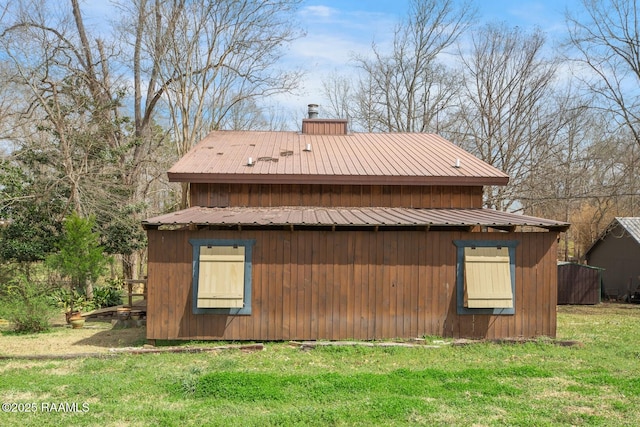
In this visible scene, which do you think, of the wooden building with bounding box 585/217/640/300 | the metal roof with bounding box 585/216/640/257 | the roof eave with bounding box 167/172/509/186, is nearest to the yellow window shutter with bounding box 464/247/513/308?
the roof eave with bounding box 167/172/509/186

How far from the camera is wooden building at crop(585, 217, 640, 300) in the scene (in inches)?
853

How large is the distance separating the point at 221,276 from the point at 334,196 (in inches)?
155

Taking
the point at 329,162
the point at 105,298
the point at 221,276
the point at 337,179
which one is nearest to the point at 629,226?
the point at 329,162

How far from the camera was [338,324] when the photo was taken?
33.9 ft

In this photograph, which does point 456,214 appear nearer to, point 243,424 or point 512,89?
point 243,424

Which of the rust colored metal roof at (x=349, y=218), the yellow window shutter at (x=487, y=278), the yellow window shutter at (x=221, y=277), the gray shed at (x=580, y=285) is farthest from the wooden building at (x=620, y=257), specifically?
the yellow window shutter at (x=221, y=277)

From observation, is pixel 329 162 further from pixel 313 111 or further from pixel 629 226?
pixel 629 226

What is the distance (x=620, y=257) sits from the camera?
22844 millimetres

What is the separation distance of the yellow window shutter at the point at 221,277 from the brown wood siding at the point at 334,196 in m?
2.69

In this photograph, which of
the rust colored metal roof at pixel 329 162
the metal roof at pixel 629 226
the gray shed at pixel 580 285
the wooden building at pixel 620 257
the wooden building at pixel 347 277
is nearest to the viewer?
the wooden building at pixel 347 277

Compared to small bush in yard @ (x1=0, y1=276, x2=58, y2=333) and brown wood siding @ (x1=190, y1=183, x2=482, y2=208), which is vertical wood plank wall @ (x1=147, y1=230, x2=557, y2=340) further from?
small bush in yard @ (x1=0, y1=276, x2=58, y2=333)

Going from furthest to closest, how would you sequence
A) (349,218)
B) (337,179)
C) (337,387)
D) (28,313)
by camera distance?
(337,179) → (28,313) → (349,218) → (337,387)

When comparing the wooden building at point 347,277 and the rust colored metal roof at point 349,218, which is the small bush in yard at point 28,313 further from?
the rust colored metal roof at point 349,218

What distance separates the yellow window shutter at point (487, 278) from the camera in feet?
33.1
